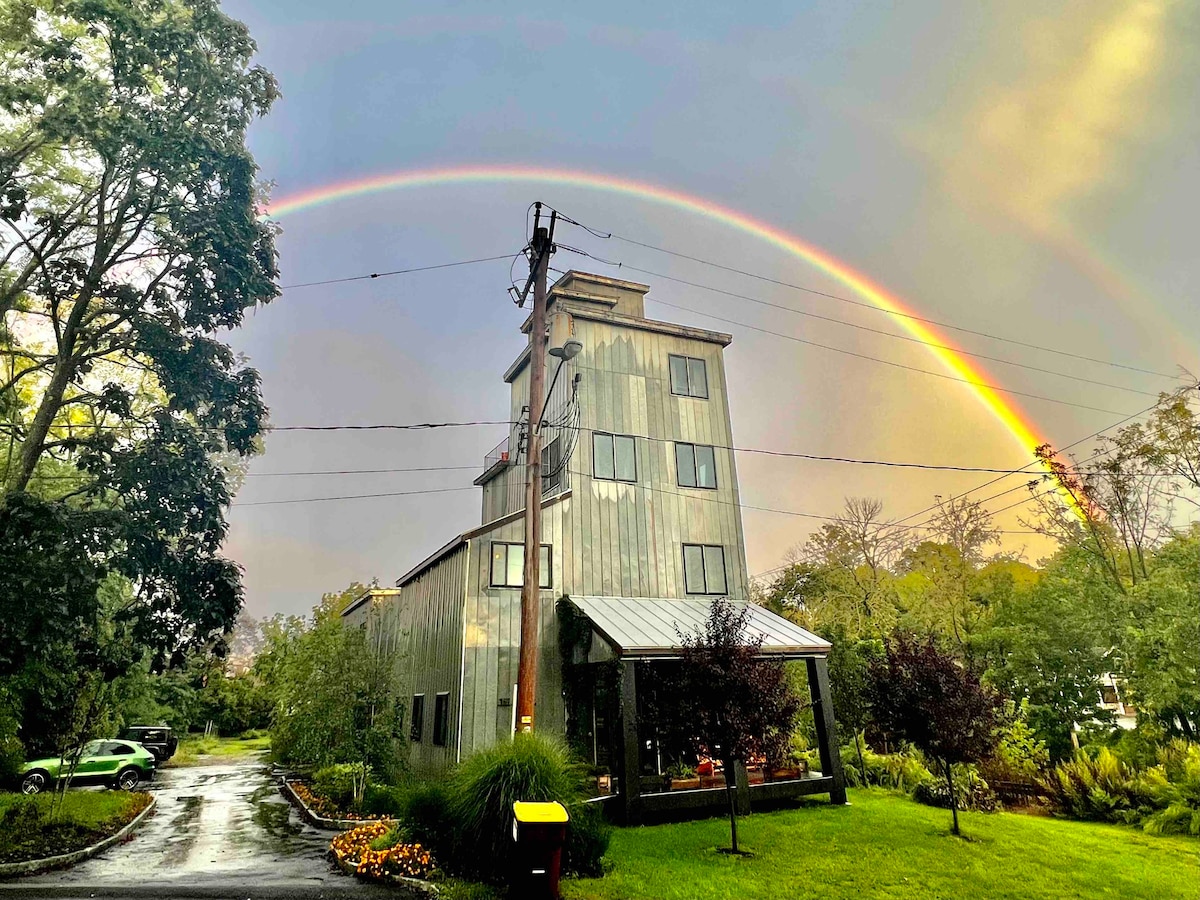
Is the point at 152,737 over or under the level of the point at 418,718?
under

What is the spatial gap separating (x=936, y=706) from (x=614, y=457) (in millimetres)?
10336

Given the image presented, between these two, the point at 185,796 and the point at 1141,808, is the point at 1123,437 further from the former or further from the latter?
the point at 185,796

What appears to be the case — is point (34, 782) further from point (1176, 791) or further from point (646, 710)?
point (1176, 791)

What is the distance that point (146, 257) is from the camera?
14586 millimetres

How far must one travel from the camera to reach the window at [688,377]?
21.1 m

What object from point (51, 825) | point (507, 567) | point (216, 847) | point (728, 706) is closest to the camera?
point (728, 706)

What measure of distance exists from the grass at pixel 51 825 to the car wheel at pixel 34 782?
274 centimetres

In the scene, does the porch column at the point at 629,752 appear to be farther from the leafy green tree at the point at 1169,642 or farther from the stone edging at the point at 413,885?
the leafy green tree at the point at 1169,642

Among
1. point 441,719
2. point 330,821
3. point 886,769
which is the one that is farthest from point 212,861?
point 886,769

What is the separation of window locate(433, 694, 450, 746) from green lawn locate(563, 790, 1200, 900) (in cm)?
516

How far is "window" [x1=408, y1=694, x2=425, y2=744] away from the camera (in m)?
18.0

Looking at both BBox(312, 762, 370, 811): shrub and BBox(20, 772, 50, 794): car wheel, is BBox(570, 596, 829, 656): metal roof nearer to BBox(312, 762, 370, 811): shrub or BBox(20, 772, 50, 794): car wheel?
BBox(312, 762, 370, 811): shrub

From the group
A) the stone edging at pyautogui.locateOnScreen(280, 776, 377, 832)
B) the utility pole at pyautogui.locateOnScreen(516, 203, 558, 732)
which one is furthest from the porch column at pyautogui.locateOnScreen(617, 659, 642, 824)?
the stone edging at pyautogui.locateOnScreen(280, 776, 377, 832)

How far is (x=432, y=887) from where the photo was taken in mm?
9023
